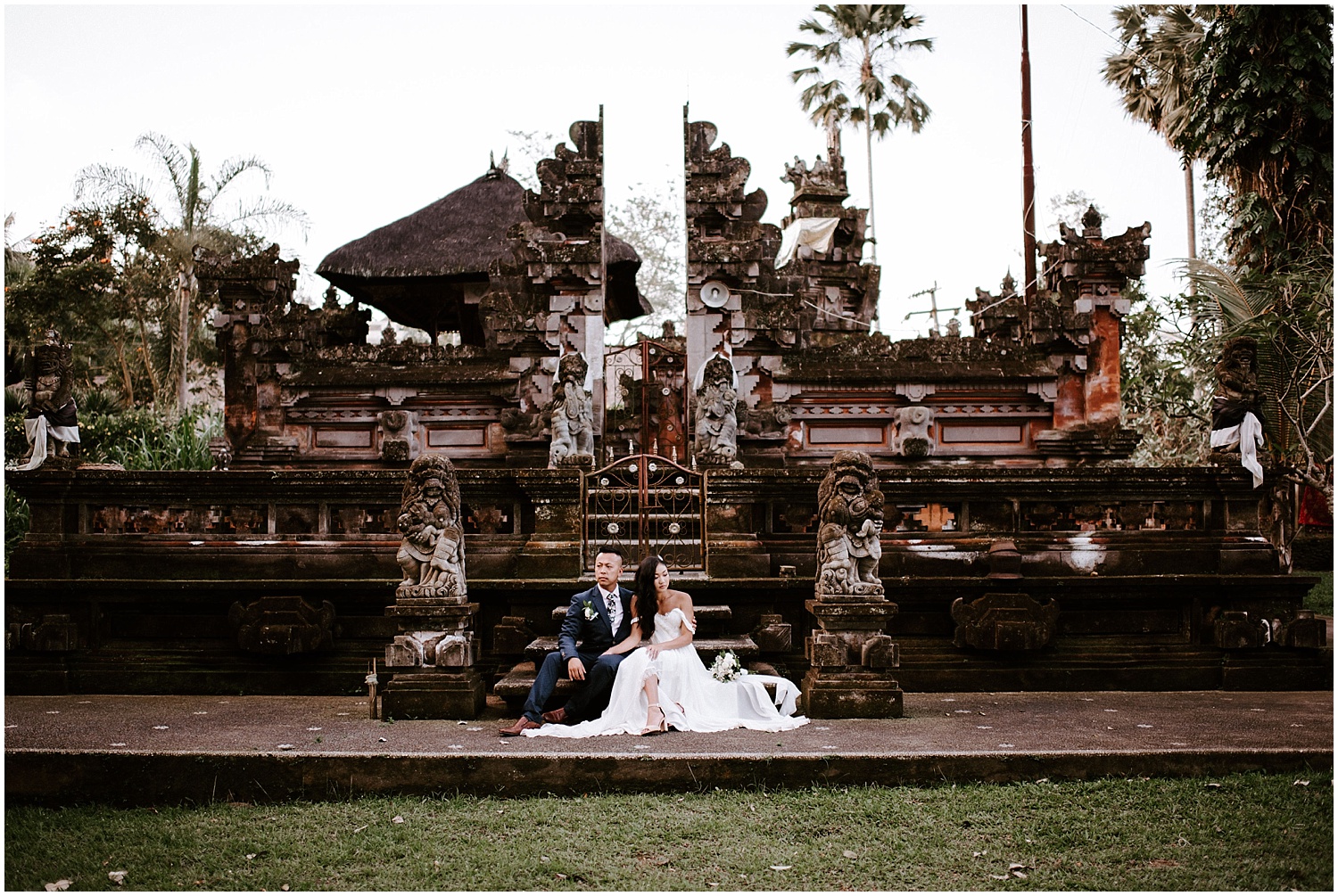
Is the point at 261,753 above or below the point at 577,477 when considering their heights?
below

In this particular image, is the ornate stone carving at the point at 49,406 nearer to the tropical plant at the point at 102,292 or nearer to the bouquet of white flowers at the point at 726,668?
the bouquet of white flowers at the point at 726,668

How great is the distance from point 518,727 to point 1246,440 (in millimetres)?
6955

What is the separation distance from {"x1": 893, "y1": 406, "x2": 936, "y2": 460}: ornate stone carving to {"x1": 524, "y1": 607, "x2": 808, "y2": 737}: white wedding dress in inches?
271

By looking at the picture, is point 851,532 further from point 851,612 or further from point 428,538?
point 428,538


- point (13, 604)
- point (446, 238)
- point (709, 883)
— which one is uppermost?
point (446, 238)

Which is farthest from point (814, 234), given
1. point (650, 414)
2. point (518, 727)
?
point (518, 727)

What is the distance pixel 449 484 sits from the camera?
8.51 m

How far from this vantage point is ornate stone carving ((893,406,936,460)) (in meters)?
14.3

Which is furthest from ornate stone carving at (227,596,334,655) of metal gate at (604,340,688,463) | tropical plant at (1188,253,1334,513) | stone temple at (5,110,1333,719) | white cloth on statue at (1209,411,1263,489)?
tropical plant at (1188,253,1334,513)

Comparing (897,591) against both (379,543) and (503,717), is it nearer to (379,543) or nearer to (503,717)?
(503,717)

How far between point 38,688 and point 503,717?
15.0ft

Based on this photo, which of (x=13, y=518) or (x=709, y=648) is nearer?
(x=709, y=648)

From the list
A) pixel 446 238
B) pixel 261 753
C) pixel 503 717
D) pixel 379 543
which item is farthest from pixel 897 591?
pixel 446 238

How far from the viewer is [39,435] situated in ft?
33.0
